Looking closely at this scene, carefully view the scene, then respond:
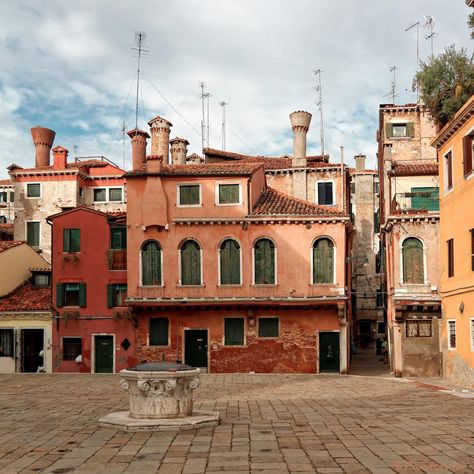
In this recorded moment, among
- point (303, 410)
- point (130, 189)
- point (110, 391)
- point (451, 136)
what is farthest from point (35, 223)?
point (303, 410)

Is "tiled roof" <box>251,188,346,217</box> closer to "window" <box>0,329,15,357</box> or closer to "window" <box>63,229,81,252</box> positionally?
"window" <box>63,229,81,252</box>

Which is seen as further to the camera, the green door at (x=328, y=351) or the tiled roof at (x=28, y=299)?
the tiled roof at (x=28, y=299)

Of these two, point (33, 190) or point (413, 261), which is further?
point (33, 190)

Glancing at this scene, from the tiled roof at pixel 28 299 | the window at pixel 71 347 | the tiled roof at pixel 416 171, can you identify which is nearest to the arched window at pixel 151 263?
the window at pixel 71 347

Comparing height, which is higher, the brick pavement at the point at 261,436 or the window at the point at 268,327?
the window at the point at 268,327

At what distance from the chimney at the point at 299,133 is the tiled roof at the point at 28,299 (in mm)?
16340

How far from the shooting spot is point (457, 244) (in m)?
23.0

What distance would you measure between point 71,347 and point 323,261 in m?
13.0

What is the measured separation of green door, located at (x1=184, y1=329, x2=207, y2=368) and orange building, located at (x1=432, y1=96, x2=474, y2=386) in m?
10.8

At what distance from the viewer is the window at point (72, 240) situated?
31.7m

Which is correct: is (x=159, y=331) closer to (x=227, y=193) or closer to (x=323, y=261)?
(x=227, y=193)

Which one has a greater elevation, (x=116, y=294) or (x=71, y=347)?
(x=116, y=294)

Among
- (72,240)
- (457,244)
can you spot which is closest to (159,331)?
(72,240)

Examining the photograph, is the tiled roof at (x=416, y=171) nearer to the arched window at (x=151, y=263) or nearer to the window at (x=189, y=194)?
the window at (x=189, y=194)
